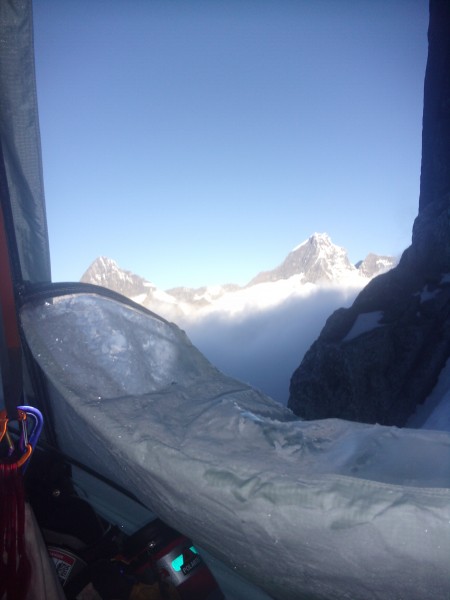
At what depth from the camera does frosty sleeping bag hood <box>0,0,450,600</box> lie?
Answer: 1.10 m

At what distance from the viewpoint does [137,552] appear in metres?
2.04

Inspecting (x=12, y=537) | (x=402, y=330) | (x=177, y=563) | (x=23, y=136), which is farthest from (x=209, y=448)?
(x=402, y=330)

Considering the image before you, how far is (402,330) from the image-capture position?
1267 cm

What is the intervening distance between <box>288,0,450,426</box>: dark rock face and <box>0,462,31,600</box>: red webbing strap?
12.9m

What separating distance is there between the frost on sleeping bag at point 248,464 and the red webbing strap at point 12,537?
36 centimetres

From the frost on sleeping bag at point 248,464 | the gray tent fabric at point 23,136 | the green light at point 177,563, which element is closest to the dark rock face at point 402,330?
the green light at point 177,563

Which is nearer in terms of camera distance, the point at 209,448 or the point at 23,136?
the point at 209,448

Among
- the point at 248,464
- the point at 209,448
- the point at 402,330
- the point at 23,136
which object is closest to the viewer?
the point at 248,464

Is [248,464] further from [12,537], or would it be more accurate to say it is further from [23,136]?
[23,136]

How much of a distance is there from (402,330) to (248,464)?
13172mm

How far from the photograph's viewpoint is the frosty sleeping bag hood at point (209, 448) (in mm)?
1101

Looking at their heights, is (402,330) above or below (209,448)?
below

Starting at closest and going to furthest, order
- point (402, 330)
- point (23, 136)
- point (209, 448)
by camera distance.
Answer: point (209, 448)
point (23, 136)
point (402, 330)

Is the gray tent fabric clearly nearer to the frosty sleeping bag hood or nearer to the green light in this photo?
the frosty sleeping bag hood
